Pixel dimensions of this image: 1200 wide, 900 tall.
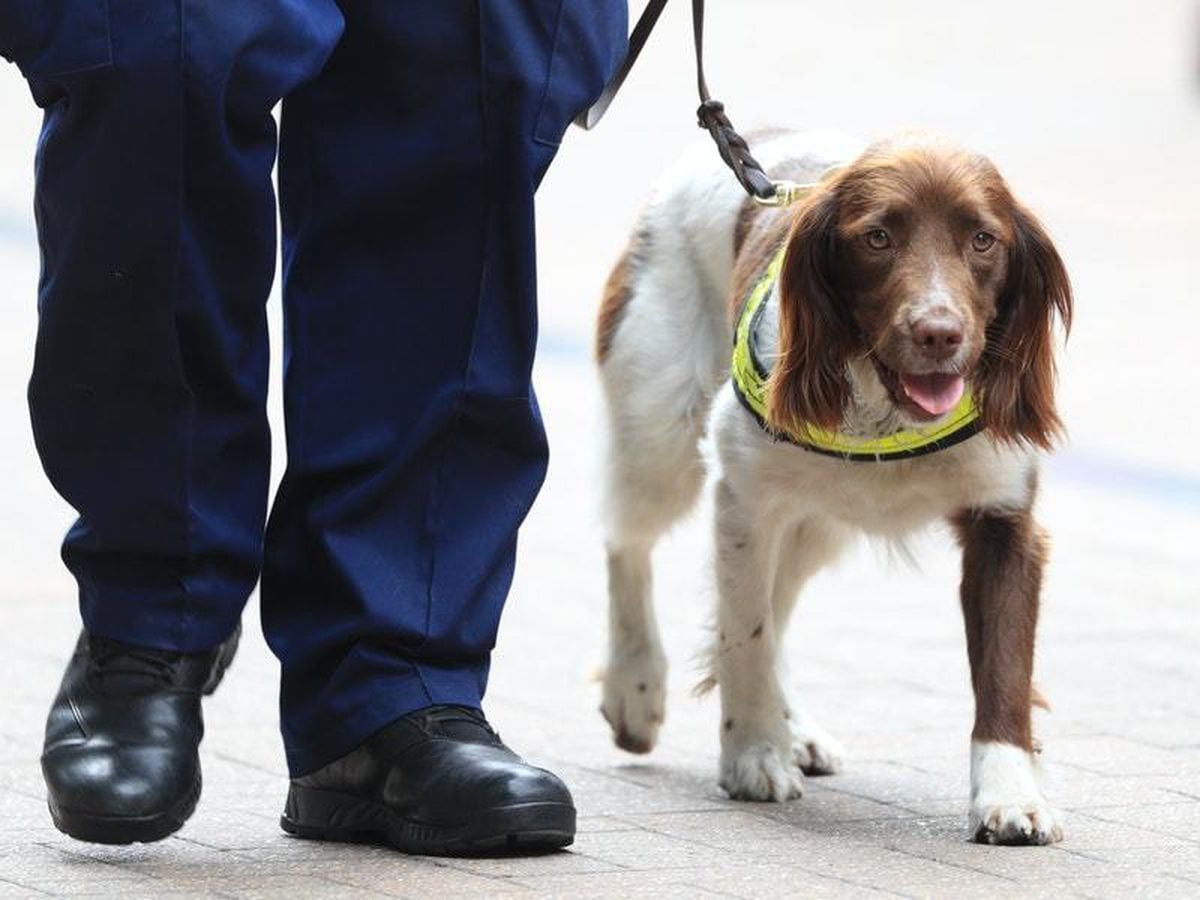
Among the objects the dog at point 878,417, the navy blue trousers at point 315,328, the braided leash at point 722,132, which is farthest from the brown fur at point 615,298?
the navy blue trousers at point 315,328

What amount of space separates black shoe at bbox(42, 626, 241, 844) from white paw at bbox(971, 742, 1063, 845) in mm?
1095

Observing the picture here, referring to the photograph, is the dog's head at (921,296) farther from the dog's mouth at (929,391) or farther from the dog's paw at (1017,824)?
the dog's paw at (1017,824)

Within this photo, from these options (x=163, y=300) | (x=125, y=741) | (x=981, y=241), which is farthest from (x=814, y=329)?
(x=125, y=741)

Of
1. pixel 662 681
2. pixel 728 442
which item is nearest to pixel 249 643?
pixel 662 681

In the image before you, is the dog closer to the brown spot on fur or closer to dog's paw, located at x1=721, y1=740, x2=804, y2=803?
dog's paw, located at x1=721, y1=740, x2=804, y2=803

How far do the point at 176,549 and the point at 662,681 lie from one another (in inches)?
58.8

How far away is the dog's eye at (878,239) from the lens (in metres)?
3.78

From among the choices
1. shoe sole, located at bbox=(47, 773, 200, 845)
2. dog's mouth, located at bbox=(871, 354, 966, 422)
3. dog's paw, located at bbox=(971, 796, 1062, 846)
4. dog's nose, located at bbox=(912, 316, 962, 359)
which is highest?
dog's nose, located at bbox=(912, 316, 962, 359)

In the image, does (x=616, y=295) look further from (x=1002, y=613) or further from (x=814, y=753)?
(x=1002, y=613)

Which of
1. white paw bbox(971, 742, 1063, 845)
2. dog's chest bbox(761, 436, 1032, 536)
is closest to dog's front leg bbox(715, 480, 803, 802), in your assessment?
dog's chest bbox(761, 436, 1032, 536)

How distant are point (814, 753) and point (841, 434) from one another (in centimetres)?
71

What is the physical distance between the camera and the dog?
148 inches

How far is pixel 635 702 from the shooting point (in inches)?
180

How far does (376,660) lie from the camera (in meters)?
3.47
